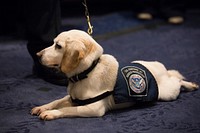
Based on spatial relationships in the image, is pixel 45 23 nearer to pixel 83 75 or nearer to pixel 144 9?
pixel 83 75

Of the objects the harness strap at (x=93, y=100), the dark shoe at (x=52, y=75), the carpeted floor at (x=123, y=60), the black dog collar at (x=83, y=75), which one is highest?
the black dog collar at (x=83, y=75)

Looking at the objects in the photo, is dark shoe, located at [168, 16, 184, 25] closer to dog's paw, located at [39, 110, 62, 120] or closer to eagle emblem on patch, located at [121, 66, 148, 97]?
eagle emblem on patch, located at [121, 66, 148, 97]

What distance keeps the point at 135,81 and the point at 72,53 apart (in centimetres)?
37

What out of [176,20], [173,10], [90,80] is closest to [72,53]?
[90,80]

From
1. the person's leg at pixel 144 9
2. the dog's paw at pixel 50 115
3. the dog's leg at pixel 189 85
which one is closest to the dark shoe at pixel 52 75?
the dog's paw at pixel 50 115

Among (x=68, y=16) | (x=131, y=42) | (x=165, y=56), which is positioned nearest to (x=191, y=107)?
(x=165, y=56)

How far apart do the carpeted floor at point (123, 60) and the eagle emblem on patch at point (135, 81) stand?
0.11m

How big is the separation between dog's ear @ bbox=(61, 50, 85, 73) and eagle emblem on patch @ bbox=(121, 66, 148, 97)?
28 cm

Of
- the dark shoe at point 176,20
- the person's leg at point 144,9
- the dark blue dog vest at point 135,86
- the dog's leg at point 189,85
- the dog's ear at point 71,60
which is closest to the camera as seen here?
the dog's ear at point 71,60

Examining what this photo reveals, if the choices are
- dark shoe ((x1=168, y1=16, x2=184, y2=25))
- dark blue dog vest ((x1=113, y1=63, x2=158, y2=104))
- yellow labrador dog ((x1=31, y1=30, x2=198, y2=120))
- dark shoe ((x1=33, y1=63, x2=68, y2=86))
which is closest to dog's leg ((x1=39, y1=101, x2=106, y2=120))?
yellow labrador dog ((x1=31, y1=30, x2=198, y2=120))

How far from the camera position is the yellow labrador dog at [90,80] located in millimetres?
1861

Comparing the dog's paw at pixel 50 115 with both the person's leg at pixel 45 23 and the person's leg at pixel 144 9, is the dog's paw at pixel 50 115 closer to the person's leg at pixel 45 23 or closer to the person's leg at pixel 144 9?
the person's leg at pixel 45 23

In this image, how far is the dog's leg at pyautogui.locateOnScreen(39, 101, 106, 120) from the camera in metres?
1.89

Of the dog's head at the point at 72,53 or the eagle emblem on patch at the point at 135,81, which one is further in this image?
the eagle emblem on patch at the point at 135,81
